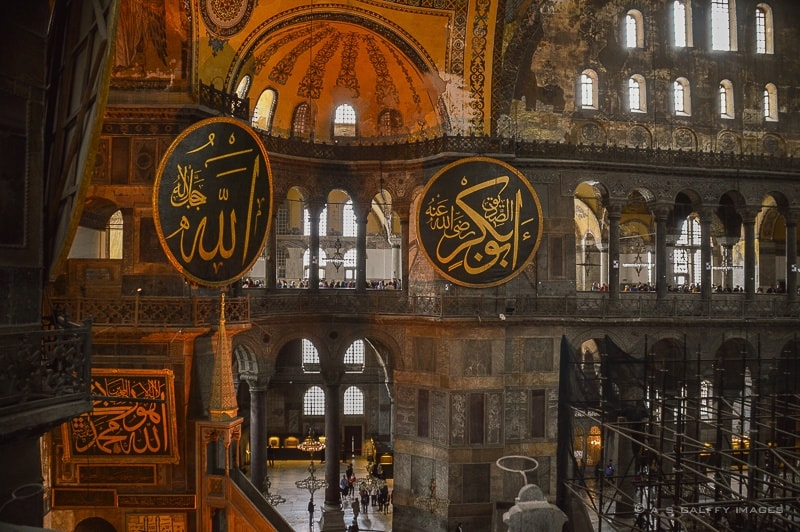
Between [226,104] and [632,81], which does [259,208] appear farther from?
[632,81]

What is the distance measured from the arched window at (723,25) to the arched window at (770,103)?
1366 millimetres

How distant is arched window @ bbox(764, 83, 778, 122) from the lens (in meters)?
19.2

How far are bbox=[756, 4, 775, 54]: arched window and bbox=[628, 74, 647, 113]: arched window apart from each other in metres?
3.42

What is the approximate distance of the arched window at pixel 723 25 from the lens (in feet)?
62.3

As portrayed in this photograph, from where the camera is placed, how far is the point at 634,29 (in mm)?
18500

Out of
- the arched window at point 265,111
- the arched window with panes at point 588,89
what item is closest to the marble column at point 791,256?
the arched window with panes at point 588,89

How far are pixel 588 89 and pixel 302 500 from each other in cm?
1244

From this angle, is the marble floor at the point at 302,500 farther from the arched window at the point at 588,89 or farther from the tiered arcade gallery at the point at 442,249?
the arched window at the point at 588,89

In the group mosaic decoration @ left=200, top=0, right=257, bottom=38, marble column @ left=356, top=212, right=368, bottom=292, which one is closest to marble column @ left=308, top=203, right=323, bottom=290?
marble column @ left=356, top=212, right=368, bottom=292

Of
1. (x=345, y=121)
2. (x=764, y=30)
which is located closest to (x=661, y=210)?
(x=764, y=30)

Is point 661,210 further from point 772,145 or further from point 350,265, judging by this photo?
point 350,265

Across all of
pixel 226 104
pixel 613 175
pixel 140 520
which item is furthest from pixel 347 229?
pixel 140 520

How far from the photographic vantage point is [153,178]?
1267cm

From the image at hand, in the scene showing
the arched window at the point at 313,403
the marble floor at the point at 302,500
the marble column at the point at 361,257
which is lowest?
the marble floor at the point at 302,500
